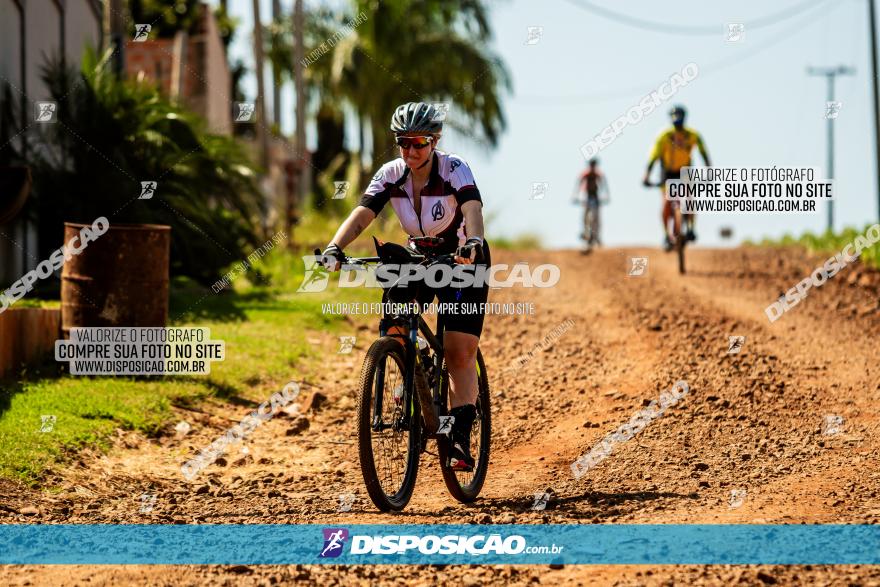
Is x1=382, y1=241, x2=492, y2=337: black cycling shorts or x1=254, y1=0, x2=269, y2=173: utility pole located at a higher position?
x1=254, y1=0, x2=269, y2=173: utility pole

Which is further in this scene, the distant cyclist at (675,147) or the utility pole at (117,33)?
the distant cyclist at (675,147)

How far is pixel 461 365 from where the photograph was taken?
23.8 feet

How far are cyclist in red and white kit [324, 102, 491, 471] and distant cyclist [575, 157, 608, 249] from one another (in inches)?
624

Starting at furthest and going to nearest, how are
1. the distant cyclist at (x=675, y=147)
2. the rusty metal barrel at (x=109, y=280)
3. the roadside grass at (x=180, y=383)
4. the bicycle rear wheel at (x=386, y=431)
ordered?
1. the distant cyclist at (x=675, y=147)
2. the rusty metal barrel at (x=109, y=280)
3. the roadside grass at (x=180, y=383)
4. the bicycle rear wheel at (x=386, y=431)

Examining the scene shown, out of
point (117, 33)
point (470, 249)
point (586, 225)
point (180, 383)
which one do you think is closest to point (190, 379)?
point (180, 383)

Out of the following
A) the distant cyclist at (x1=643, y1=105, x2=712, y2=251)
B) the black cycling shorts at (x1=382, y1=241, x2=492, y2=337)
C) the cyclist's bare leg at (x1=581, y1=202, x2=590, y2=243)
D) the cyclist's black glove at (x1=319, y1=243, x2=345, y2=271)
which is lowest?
the black cycling shorts at (x1=382, y1=241, x2=492, y2=337)

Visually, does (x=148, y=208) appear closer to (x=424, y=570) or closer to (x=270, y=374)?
(x=270, y=374)

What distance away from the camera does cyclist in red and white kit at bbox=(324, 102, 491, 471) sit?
6914 mm

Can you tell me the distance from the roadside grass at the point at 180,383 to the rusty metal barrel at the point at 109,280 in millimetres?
508

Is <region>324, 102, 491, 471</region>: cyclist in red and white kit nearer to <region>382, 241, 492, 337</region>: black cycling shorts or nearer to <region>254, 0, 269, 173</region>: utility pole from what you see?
<region>382, 241, 492, 337</region>: black cycling shorts

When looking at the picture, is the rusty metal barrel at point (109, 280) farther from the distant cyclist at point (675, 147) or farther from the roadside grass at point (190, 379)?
the distant cyclist at point (675, 147)

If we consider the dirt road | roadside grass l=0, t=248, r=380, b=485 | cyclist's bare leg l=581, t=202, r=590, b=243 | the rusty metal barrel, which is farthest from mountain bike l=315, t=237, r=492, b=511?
cyclist's bare leg l=581, t=202, r=590, b=243

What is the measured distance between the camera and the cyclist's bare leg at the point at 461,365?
282 inches

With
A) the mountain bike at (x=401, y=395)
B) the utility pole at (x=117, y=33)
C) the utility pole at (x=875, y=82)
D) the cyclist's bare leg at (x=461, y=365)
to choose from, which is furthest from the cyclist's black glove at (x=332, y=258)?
the utility pole at (x=875, y=82)
